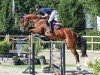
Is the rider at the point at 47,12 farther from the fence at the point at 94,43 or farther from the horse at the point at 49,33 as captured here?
the fence at the point at 94,43

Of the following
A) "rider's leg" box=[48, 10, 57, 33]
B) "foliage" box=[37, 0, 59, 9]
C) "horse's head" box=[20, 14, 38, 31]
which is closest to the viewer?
"rider's leg" box=[48, 10, 57, 33]

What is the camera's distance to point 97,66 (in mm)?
8734

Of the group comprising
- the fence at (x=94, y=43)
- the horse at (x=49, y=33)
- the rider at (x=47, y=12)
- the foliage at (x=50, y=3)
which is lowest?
the fence at (x=94, y=43)

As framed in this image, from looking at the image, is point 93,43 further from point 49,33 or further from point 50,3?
point 49,33

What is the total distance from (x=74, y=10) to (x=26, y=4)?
8.42 m

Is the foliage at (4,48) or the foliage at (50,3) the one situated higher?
the foliage at (50,3)

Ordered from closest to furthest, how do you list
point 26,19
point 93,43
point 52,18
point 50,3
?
point 52,18 → point 26,19 → point 93,43 → point 50,3

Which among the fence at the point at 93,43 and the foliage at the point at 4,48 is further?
the fence at the point at 93,43

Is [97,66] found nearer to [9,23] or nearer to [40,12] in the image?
[40,12]

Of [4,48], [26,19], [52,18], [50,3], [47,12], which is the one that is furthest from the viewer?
[50,3]

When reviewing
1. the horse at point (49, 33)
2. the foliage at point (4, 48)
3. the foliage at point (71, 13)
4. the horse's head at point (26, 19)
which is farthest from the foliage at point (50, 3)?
the horse's head at point (26, 19)

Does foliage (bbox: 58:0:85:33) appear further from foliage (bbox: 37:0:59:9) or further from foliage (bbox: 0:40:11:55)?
foliage (bbox: 0:40:11:55)

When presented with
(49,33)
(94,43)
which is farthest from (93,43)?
(49,33)

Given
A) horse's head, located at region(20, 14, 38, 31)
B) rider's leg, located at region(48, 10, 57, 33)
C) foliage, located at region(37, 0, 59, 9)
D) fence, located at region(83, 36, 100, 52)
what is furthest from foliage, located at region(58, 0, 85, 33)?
horse's head, located at region(20, 14, 38, 31)
